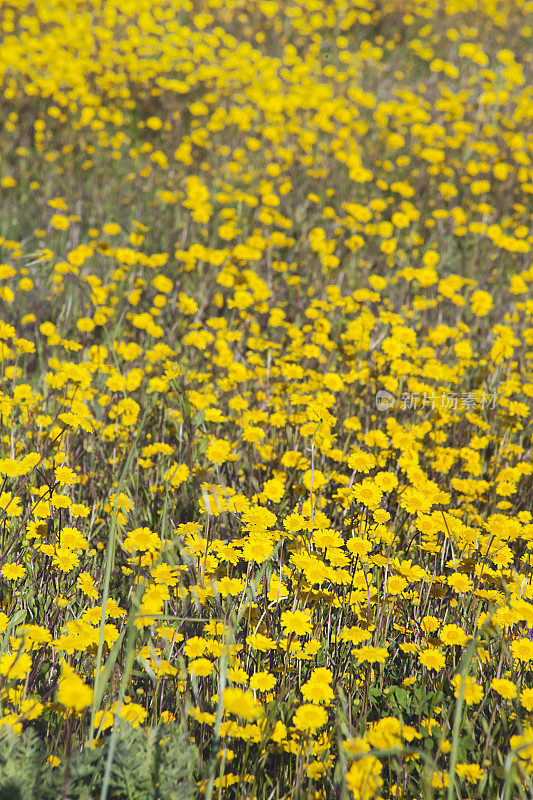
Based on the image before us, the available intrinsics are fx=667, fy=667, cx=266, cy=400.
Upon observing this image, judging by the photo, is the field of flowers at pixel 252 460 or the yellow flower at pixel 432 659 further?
the yellow flower at pixel 432 659

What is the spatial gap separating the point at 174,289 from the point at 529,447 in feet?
7.74

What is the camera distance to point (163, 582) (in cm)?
184

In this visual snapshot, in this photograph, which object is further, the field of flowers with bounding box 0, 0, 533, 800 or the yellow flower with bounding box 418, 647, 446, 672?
the yellow flower with bounding box 418, 647, 446, 672

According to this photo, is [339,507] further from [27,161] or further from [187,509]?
[27,161]

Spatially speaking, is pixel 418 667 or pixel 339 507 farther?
pixel 339 507

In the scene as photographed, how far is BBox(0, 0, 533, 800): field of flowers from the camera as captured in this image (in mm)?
1523

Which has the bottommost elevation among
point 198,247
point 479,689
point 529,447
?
point 529,447

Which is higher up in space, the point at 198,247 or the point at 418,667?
the point at 198,247

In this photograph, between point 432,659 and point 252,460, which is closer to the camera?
point 432,659

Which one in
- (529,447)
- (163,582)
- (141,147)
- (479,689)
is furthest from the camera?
(141,147)

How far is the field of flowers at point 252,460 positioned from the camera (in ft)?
5.00

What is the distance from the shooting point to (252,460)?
2699 millimetres

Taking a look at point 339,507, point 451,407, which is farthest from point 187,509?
point 451,407

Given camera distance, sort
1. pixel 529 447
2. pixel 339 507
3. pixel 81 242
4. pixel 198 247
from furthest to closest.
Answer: pixel 81 242 < pixel 198 247 < pixel 529 447 < pixel 339 507
